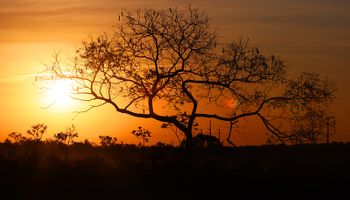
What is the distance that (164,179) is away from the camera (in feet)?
100

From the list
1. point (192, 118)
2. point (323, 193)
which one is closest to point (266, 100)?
point (192, 118)

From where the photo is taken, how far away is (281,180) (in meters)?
30.7

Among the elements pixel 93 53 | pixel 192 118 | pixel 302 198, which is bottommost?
pixel 302 198

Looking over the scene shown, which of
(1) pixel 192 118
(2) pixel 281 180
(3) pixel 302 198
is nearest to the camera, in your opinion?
(3) pixel 302 198

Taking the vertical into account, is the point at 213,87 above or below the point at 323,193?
above

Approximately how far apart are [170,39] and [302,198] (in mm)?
8745

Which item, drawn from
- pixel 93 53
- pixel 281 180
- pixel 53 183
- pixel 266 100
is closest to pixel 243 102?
pixel 266 100

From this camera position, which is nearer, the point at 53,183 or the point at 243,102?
the point at 53,183

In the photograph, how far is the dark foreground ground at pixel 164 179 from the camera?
28.9 metres

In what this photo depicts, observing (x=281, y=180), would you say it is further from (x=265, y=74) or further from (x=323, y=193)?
(x=265, y=74)

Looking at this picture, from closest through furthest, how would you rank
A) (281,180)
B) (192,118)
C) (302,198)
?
(302,198) → (281,180) → (192,118)

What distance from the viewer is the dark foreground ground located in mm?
28922

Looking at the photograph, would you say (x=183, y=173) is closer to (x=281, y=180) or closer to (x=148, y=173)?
(x=148, y=173)

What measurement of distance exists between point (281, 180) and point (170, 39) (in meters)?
7.51
